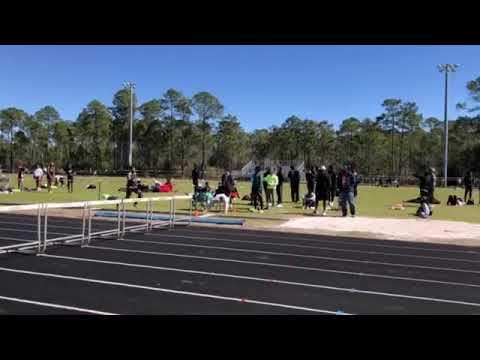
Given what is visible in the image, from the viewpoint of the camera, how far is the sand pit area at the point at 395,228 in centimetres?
1330

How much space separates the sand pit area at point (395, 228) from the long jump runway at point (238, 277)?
106 centimetres

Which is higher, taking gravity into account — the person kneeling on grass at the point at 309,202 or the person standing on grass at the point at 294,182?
the person standing on grass at the point at 294,182

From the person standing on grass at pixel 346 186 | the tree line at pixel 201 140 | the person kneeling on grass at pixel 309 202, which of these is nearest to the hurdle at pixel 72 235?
the person standing on grass at pixel 346 186

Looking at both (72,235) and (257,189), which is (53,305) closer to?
(72,235)

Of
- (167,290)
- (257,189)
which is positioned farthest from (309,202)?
(167,290)

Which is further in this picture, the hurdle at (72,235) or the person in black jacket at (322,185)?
the person in black jacket at (322,185)

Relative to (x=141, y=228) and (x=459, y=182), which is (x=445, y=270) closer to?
(x=141, y=228)

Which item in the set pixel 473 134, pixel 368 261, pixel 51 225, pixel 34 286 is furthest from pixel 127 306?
pixel 473 134

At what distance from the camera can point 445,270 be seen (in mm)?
9188

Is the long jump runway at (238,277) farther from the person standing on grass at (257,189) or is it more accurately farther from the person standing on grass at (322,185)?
the person standing on grass at (257,189)

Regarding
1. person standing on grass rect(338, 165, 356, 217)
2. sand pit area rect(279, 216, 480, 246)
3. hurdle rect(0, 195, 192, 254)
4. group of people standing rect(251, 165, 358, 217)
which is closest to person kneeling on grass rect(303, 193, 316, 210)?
group of people standing rect(251, 165, 358, 217)

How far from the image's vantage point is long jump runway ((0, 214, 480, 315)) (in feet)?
20.7

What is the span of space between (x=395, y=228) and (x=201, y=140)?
81076 millimetres

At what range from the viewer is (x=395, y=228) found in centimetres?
1480
